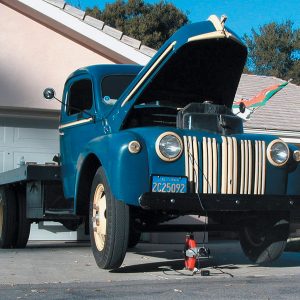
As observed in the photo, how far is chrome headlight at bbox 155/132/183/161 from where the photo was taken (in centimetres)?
636

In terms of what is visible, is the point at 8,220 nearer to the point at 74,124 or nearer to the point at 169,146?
the point at 74,124

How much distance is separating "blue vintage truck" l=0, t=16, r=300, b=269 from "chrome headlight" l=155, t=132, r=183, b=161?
11 millimetres

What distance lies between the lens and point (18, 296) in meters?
5.61

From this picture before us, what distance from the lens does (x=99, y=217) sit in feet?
22.7

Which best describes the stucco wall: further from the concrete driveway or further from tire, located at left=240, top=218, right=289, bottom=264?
tire, located at left=240, top=218, right=289, bottom=264

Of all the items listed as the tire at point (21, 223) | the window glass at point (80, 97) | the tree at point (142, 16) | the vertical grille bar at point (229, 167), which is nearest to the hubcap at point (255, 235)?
the vertical grille bar at point (229, 167)

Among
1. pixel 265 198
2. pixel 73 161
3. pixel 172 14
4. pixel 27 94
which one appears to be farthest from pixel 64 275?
pixel 172 14

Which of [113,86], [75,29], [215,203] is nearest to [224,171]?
[215,203]

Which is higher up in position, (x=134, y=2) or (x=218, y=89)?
(x=134, y=2)

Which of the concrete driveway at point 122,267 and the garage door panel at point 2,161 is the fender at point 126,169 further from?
the garage door panel at point 2,161

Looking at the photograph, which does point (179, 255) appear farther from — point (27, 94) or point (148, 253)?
point (27, 94)

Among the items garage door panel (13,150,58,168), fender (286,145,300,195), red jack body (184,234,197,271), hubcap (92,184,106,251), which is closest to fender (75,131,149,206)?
hubcap (92,184,106,251)

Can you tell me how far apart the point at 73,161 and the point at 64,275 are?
5.36 feet

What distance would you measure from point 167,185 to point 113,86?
2.12m
